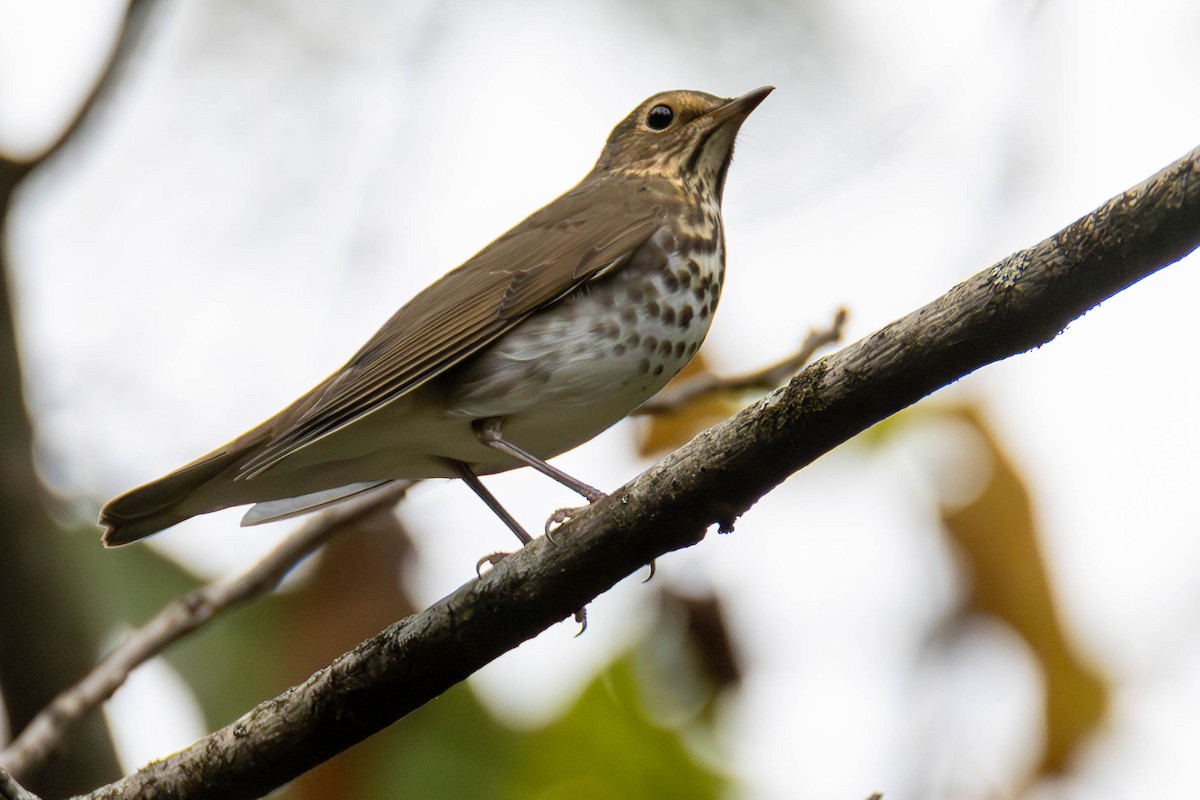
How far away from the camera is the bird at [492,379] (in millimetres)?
4461

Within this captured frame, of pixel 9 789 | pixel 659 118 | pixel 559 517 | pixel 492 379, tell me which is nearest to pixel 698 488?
pixel 559 517

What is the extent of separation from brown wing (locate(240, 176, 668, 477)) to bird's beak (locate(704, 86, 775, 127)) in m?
0.51

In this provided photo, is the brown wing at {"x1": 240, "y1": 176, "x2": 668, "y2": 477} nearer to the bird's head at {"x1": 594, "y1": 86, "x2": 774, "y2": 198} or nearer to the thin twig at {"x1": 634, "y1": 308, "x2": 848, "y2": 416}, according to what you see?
the bird's head at {"x1": 594, "y1": 86, "x2": 774, "y2": 198}

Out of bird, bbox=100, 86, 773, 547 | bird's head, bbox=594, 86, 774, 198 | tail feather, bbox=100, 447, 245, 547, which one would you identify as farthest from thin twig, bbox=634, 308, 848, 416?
tail feather, bbox=100, 447, 245, 547

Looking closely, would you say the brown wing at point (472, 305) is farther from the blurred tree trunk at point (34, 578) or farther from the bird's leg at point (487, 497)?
the blurred tree trunk at point (34, 578)

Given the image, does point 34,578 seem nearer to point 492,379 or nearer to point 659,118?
point 492,379

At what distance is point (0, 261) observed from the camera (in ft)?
16.8

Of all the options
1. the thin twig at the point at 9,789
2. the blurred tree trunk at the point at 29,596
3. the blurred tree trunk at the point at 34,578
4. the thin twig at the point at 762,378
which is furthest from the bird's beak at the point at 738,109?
the thin twig at the point at 9,789

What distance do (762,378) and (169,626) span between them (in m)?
2.21

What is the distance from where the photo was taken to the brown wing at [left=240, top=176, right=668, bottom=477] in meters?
4.35

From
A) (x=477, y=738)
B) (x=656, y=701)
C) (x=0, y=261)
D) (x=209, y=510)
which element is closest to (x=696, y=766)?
(x=656, y=701)

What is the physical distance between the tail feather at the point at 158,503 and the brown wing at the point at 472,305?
0.11 metres

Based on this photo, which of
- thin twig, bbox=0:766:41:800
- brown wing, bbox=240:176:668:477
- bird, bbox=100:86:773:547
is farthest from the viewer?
bird, bbox=100:86:773:547

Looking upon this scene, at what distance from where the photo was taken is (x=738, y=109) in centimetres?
563
